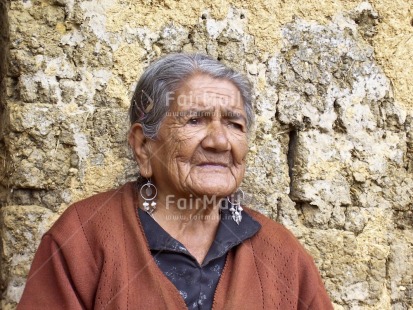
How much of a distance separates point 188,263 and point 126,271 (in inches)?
9.3

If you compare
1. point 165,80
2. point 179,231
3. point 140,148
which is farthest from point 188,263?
point 165,80

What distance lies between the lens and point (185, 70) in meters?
3.17

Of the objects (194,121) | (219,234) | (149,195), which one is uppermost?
(194,121)

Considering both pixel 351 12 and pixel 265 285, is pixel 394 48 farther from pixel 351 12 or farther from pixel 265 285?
pixel 265 285

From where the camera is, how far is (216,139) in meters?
3.09

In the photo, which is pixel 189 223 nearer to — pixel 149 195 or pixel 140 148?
pixel 149 195

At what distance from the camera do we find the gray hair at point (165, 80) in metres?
3.17

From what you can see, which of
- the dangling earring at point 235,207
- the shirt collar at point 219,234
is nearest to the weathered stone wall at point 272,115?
the dangling earring at point 235,207

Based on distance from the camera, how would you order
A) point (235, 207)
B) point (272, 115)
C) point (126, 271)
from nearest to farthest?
point (126, 271) → point (235, 207) → point (272, 115)

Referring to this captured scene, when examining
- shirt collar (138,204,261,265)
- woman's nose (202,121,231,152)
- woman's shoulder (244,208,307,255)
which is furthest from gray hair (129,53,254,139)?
woman's shoulder (244,208,307,255)

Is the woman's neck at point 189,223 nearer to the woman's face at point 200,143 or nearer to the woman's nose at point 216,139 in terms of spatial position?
the woman's face at point 200,143

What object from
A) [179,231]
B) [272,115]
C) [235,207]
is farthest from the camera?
[272,115]

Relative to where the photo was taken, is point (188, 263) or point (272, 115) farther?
point (272, 115)

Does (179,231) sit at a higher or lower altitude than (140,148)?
lower
